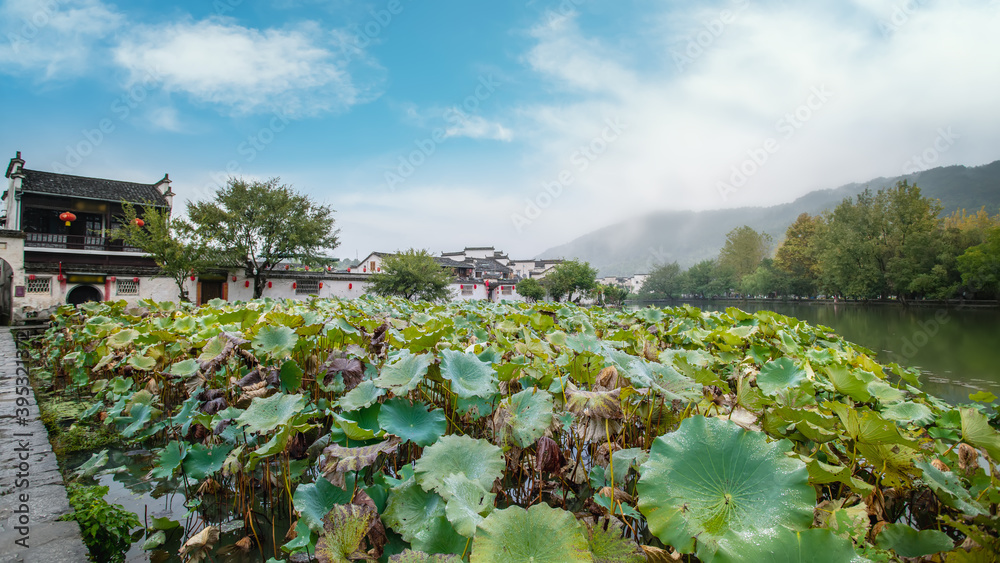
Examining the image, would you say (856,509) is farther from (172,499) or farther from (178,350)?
(178,350)

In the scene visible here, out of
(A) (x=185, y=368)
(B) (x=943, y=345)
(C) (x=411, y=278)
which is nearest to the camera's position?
(A) (x=185, y=368)

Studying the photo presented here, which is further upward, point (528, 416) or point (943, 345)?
point (528, 416)

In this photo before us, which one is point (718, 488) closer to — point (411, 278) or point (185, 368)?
point (185, 368)

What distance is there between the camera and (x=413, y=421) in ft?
4.09

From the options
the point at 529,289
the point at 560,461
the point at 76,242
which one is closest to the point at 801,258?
the point at 529,289

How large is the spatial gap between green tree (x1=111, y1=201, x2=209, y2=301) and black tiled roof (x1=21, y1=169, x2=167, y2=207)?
10.3 ft

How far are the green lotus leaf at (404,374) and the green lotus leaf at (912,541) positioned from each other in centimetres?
114

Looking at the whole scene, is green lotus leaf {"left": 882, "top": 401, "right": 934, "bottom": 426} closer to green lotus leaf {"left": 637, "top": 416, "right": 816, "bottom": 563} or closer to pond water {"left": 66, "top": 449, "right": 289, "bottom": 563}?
green lotus leaf {"left": 637, "top": 416, "right": 816, "bottom": 563}

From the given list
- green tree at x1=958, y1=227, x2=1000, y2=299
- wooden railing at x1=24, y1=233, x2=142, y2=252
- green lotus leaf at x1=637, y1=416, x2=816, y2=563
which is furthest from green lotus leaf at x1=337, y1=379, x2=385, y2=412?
green tree at x1=958, y1=227, x2=1000, y2=299

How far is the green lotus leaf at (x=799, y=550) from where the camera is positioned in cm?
57

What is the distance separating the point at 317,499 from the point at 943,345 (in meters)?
18.6

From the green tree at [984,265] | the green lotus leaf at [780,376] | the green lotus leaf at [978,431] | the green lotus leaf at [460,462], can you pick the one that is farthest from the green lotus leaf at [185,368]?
the green tree at [984,265]

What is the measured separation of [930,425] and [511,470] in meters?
1.87

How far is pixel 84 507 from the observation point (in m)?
1.54
